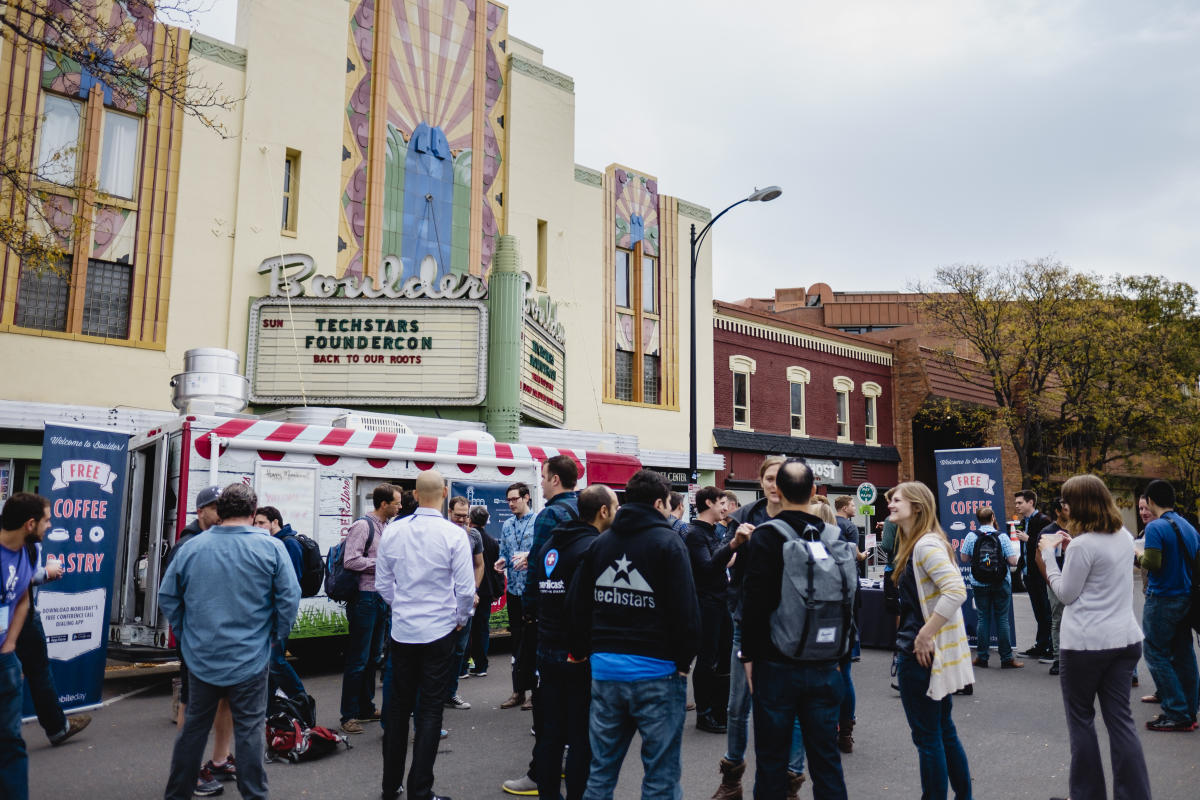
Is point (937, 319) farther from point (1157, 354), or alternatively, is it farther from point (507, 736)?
point (507, 736)

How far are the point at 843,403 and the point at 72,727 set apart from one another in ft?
93.9

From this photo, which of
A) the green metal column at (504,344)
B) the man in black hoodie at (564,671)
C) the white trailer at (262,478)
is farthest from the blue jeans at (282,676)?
the green metal column at (504,344)

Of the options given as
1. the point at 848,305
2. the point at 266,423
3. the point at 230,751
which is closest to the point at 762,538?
the point at 230,751

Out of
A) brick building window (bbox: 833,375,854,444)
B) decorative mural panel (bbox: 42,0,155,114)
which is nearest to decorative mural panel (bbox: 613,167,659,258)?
brick building window (bbox: 833,375,854,444)

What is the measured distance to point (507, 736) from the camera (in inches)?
279

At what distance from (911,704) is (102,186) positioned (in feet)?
57.7

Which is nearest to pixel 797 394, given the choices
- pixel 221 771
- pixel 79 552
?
pixel 79 552

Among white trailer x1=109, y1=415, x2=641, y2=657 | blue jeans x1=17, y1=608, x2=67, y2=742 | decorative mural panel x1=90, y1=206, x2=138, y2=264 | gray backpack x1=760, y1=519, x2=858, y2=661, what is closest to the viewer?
gray backpack x1=760, y1=519, x2=858, y2=661

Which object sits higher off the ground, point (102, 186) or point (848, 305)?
point (848, 305)

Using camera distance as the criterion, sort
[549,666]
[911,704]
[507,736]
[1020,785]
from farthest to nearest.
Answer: [507,736]
[1020,785]
[549,666]
[911,704]

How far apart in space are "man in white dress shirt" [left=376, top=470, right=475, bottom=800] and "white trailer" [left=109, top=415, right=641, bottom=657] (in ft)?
13.0

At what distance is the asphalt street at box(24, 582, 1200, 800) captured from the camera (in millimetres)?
5741

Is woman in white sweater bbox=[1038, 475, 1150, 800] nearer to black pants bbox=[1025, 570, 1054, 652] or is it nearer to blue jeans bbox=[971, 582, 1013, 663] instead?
blue jeans bbox=[971, 582, 1013, 663]

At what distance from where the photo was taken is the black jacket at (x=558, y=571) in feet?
16.2
